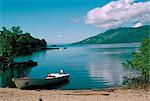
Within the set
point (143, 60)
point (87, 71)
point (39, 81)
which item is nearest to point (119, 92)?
point (143, 60)

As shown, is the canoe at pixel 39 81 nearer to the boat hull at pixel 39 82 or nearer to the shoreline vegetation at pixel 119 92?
the boat hull at pixel 39 82

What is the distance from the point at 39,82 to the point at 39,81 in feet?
0.35

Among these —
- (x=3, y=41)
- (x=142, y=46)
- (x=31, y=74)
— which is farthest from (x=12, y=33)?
(x=142, y=46)

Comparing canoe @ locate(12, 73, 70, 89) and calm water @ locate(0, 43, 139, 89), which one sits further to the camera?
Result: calm water @ locate(0, 43, 139, 89)

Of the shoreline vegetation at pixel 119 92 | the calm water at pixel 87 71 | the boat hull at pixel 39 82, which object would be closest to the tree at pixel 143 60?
the shoreline vegetation at pixel 119 92

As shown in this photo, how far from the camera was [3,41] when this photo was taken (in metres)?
63.0

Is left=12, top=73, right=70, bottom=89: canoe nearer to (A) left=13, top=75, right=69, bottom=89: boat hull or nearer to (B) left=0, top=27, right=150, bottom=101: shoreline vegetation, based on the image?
(A) left=13, top=75, right=69, bottom=89: boat hull

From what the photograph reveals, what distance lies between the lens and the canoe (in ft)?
107

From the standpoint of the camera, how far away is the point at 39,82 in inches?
1391

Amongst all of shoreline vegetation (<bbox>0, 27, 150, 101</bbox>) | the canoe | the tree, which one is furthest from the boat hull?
the tree

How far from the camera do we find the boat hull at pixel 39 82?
32688mm

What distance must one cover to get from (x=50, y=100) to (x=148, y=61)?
469 inches

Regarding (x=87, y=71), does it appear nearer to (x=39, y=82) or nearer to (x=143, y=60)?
(x=39, y=82)

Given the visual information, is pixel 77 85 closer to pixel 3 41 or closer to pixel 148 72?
pixel 148 72
